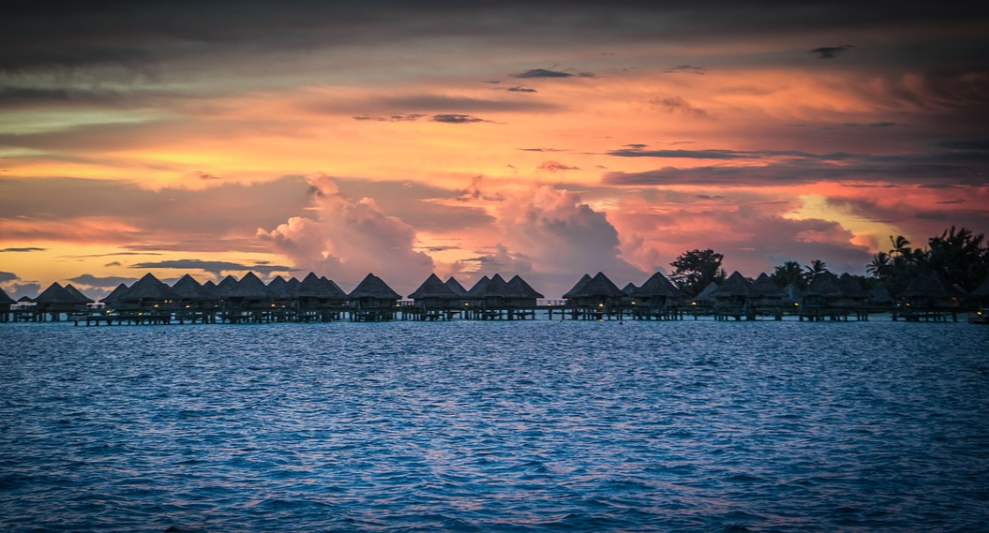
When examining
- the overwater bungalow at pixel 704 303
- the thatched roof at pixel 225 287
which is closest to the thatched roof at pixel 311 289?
the thatched roof at pixel 225 287

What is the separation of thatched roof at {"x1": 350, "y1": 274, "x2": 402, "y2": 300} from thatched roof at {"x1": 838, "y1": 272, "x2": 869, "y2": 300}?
47057 mm

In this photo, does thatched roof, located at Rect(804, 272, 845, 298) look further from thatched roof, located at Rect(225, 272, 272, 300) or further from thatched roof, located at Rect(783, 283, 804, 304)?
thatched roof, located at Rect(225, 272, 272, 300)

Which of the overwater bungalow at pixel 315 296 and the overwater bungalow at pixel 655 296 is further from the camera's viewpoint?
the overwater bungalow at pixel 655 296

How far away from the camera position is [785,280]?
5059 inches

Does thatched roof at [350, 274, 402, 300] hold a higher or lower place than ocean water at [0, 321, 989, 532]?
higher

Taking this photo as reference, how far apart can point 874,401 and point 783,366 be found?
12.6m

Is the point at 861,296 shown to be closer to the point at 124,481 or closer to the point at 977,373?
the point at 977,373

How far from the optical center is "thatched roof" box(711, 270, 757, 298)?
9156 centimetres

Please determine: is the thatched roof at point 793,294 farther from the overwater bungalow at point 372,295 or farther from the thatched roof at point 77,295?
the thatched roof at point 77,295

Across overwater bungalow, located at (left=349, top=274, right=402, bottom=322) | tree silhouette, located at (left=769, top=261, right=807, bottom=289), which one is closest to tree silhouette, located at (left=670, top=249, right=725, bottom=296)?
tree silhouette, located at (left=769, top=261, right=807, bottom=289)

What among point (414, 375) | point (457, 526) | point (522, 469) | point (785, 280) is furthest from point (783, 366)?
point (785, 280)

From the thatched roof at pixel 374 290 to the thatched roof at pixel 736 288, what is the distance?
1365 inches

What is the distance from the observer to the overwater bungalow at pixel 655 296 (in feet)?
312

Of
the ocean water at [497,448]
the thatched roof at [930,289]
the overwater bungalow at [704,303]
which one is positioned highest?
the thatched roof at [930,289]
